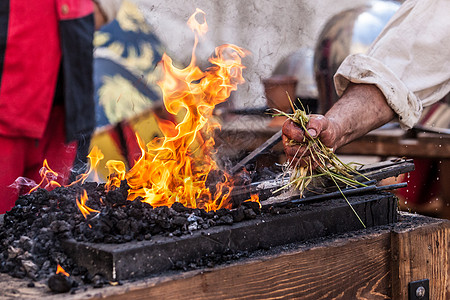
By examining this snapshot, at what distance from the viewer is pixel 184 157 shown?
6.84 ft

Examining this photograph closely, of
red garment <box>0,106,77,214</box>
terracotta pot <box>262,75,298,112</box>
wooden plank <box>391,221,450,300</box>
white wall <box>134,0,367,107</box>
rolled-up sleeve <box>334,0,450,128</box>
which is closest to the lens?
wooden plank <box>391,221,450,300</box>

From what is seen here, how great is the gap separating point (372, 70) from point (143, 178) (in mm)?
1124

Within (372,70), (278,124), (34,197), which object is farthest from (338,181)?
(278,124)

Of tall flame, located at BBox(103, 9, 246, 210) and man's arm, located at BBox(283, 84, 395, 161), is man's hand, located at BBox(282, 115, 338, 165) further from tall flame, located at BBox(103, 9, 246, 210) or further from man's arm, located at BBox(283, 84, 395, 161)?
tall flame, located at BBox(103, 9, 246, 210)

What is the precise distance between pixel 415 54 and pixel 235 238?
4.52ft

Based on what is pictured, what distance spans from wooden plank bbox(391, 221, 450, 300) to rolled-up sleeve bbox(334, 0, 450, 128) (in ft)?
1.99

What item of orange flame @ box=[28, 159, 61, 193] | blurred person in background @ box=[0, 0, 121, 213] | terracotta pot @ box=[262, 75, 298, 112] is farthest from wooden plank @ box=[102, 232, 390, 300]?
terracotta pot @ box=[262, 75, 298, 112]

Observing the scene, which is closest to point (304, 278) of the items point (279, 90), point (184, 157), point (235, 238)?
point (235, 238)

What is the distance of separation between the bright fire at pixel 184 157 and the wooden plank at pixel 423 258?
58 centimetres

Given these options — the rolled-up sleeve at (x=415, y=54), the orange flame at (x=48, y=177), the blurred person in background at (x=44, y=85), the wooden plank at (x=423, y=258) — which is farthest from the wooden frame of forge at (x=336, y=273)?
the blurred person in background at (x=44, y=85)

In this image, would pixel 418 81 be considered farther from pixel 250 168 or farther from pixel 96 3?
pixel 96 3

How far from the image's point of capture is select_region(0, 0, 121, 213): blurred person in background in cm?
251

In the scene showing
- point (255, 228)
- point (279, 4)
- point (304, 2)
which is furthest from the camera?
point (304, 2)

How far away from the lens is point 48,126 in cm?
278
